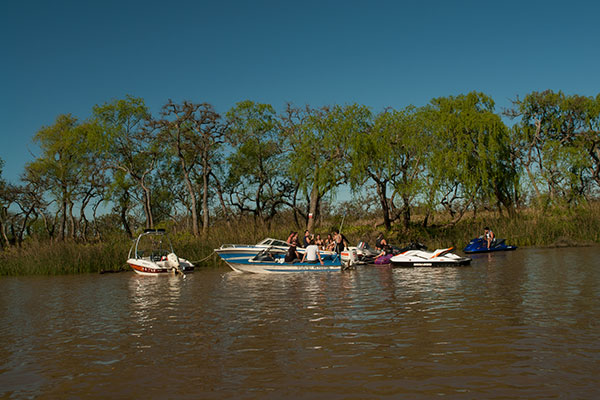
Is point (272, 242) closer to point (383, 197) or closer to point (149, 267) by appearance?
point (149, 267)

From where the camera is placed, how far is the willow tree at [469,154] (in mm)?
36875

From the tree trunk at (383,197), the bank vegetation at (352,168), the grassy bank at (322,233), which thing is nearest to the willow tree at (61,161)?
the bank vegetation at (352,168)

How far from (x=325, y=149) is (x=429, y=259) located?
695 inches

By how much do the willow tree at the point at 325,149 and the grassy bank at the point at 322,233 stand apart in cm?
364

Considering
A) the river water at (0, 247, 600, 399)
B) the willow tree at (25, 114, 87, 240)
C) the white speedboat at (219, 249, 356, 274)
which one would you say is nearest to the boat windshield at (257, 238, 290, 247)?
the white speedboat at (219, 249, 356, 274)

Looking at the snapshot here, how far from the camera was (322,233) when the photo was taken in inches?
1470

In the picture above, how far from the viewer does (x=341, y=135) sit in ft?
125

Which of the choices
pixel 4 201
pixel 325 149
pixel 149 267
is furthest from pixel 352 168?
pixel 4 201

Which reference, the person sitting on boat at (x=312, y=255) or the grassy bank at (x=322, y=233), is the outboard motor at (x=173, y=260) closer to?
the grassy bank at (x=322, y=233)

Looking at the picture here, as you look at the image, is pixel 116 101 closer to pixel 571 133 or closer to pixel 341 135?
pixel 341 135

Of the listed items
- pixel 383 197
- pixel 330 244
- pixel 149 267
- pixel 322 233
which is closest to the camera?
pixel 149 267

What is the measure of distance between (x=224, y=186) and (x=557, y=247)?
30.5 metres

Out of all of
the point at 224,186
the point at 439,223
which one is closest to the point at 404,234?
the point at 439,223

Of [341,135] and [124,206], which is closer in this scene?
[341,135]
